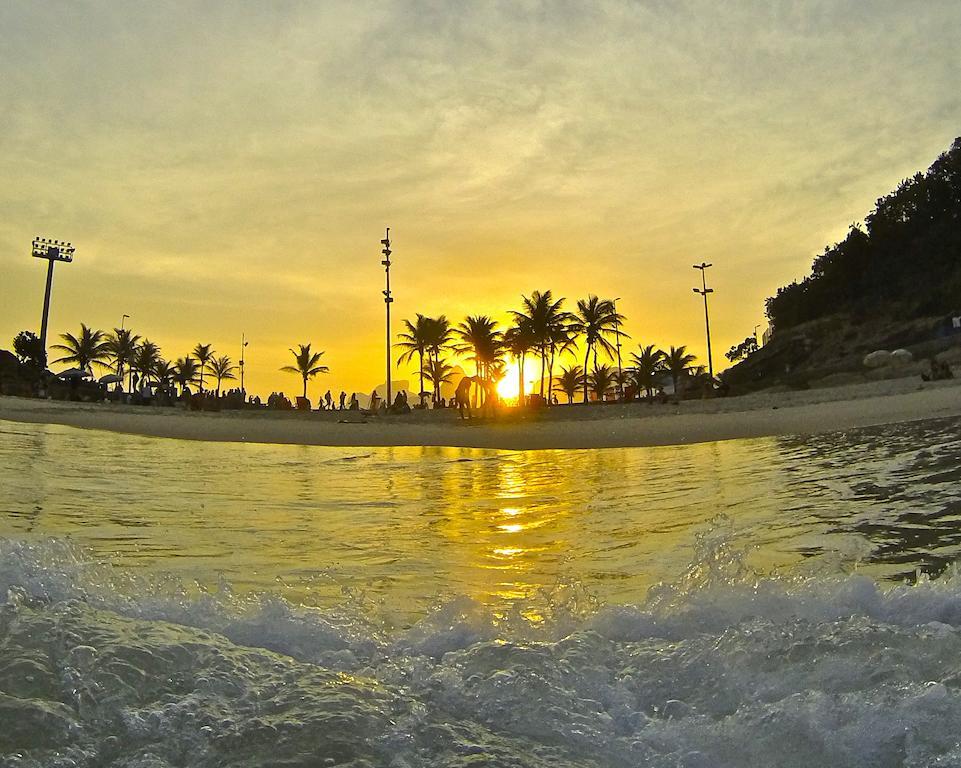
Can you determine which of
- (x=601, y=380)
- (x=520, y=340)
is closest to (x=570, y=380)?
(x=601, y=380)

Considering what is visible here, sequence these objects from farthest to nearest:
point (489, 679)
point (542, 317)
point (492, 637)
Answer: point (542, 317) < point (492, 637) < point (489, 679)

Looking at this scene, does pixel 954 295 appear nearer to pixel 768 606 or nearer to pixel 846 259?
pixel 846 259

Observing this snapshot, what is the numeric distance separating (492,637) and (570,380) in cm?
6239

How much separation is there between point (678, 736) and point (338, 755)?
97cm

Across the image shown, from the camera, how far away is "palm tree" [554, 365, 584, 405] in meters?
64.3

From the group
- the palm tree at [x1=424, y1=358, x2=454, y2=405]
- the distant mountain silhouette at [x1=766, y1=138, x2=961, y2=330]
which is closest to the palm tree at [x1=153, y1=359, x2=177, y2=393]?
the palm tree at [x1=424, y1=358, x2=454, y2=405]

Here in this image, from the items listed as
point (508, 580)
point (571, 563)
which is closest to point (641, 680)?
point (508, 580)

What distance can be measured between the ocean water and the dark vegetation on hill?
49.4 meters

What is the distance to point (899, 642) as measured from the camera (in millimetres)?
2674

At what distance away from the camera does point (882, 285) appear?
60.8m

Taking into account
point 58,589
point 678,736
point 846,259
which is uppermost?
point 846,259

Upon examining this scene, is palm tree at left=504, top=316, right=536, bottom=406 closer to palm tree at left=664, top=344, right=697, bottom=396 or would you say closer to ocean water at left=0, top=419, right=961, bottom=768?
palm tree at left=664, top=344, right=697, bottom=396

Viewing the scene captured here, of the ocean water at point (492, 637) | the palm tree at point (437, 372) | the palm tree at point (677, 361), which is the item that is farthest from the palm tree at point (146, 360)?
the ocean water at point (492, 637)

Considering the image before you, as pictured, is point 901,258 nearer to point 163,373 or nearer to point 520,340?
point 520,340
